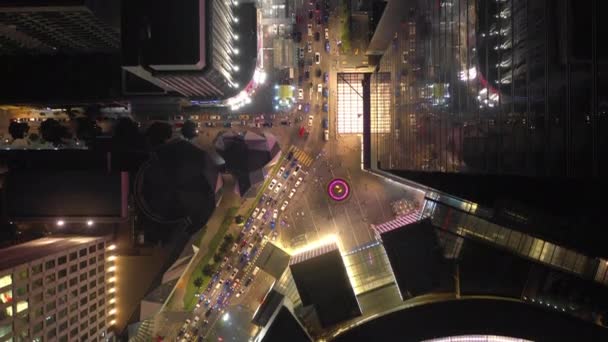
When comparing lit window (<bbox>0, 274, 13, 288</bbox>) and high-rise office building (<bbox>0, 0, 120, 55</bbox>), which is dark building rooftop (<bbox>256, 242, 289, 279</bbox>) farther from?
high-rise office building (<bbox>0, 0, 120, 55</bbox>)

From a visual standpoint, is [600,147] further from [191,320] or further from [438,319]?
[191,320]

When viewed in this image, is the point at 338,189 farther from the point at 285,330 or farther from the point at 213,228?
the point at 285,330

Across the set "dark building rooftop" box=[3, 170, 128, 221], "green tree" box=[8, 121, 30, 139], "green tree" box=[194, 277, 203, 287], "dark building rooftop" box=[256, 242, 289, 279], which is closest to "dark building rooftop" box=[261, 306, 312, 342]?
"dark building rooftop" box=[256, 242, 289, 279]

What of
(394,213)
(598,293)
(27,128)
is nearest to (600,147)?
(598,293)

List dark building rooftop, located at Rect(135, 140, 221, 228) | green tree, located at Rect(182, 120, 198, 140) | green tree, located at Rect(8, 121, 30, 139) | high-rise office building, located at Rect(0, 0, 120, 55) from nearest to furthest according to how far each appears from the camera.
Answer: high-rise office building, located at Rect(0, 0, 120, 55), dark building rooftop, located at Rect(135, 140, 221, 228), green tree, located at Rect(182, 120, 198, 140), green tree, located at Rect(8, 121, 30, 139)

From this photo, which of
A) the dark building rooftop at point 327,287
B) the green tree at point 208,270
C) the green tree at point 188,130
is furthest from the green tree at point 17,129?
the dark building rooftop at point 327,287

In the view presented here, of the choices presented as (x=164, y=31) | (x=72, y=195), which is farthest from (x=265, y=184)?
(x=164, y=31)
